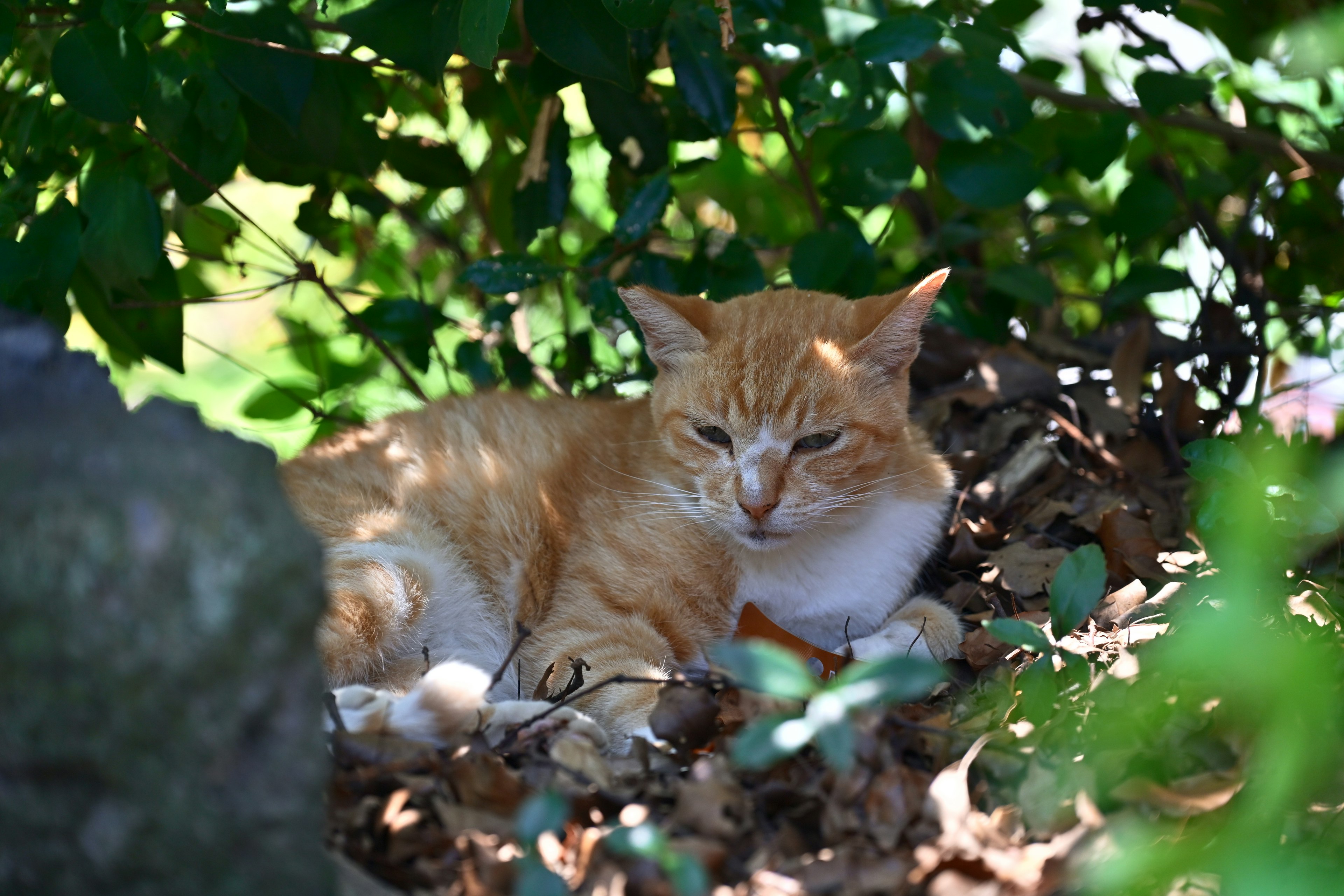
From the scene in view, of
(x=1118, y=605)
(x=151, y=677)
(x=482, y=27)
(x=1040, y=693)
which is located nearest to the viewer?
(x=151, y=677)

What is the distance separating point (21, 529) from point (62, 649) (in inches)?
5.7

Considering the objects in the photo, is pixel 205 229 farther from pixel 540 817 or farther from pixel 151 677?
pixel 540 817

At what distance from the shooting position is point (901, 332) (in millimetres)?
2520

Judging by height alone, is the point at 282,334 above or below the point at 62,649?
below

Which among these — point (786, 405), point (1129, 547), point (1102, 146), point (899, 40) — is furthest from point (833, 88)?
point (1129, 547)

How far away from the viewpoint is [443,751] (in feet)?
5.70

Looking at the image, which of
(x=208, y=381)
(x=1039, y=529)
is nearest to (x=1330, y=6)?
(x=1039, y=529)

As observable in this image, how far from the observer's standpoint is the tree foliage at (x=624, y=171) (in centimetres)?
249

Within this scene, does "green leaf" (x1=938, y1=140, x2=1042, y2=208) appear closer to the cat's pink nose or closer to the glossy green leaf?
the cat's pink nose

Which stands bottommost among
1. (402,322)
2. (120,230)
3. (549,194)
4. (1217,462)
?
(402,322)

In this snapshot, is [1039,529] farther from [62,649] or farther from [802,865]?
[62,649]

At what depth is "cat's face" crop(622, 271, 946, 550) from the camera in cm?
248

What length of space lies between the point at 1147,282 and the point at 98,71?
9.91 feet

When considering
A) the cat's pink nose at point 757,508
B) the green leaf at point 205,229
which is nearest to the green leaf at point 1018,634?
the cat's pink nose at point 757,508
